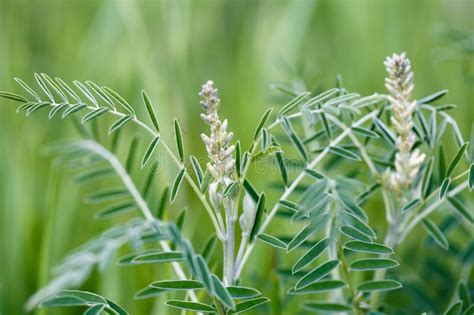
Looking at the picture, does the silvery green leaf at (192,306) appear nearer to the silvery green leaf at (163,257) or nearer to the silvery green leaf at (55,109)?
the silvery green leaf at (163,257)

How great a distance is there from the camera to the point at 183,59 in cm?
133

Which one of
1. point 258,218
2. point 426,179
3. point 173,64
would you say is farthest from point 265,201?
point 173,64

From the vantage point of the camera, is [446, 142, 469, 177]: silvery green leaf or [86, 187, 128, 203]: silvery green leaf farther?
[86, 187, 128, 203]: silvery green leaf

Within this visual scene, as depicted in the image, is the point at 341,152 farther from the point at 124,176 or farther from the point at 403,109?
the point at 124,176

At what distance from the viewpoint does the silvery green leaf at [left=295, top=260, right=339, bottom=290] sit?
19.2 inches

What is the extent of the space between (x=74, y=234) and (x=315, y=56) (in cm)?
78

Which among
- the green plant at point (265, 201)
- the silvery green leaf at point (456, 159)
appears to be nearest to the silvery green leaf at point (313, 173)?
the green plant at point (265, 201)

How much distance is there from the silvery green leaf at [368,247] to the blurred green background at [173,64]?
227mm

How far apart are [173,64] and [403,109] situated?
2.88 feet

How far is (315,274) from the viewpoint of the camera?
0.50 m

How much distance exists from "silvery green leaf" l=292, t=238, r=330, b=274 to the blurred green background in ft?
0.76

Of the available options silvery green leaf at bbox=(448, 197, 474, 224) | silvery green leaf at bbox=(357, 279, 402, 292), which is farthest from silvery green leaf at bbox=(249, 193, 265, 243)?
silvery green leaf at bbox=(448, 197, 474, 224)

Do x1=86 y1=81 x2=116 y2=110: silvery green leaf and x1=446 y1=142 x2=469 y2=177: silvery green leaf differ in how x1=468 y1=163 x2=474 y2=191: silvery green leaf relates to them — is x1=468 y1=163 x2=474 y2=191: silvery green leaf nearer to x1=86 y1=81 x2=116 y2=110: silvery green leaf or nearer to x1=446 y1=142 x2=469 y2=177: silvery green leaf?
x1=446 y1=142 x2=469 y2=177: silvery green leaf

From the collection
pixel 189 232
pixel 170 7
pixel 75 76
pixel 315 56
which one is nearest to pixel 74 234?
pixel 189 232
